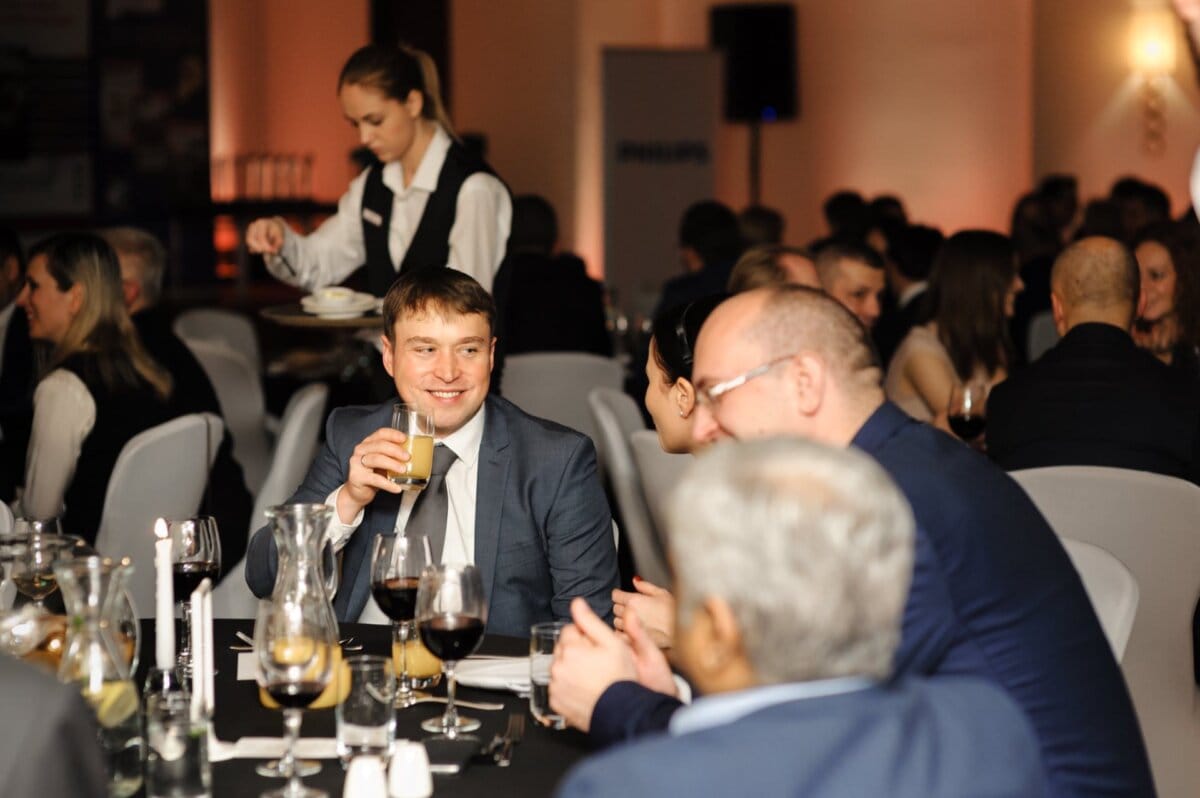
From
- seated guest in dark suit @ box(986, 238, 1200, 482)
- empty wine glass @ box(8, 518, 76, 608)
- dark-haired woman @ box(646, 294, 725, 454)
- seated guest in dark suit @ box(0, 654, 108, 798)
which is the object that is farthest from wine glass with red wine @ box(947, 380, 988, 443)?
seated guest in dark suit @ box(0, 654, 108, 798)

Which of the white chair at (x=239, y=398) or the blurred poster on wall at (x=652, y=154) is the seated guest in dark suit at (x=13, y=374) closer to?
the white chair at (x=239, y=398)

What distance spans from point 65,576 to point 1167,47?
11.2 m

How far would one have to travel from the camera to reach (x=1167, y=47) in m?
11.6

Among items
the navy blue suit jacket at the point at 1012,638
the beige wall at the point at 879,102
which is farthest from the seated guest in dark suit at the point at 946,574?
the beige wall at the point at 879,102

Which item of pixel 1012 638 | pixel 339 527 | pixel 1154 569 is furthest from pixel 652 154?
pixel 1012 638

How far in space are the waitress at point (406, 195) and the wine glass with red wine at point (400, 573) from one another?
217 cm

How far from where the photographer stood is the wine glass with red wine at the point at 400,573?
225 cm

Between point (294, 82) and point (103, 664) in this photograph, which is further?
point (294, 82)

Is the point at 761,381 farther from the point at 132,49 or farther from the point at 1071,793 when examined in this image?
the point at 132,49

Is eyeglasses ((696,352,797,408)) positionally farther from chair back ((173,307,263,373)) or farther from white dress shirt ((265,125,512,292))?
chair back ((173,307,263,373))

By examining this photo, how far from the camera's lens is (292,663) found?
1.88 metres

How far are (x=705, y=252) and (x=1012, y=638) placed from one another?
15.7 ft

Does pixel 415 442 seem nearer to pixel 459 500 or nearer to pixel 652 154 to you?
pixel 459 500

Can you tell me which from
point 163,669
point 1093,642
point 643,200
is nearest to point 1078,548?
point 1093,642
